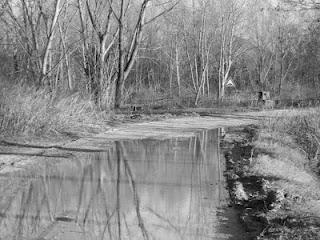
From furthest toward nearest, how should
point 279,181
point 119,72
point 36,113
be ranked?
point 119,72 < point 36,113 < point 279,181

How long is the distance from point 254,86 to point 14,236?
146 ft

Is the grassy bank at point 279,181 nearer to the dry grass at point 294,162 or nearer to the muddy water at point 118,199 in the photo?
the dry grass at point 294,162

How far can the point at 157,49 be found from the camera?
3603 cm

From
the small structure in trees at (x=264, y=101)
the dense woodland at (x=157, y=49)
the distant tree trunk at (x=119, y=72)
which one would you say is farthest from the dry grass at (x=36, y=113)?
the small structure in trees at (x=264, y=101)

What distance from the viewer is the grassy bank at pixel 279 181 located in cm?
571

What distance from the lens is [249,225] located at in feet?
19.6

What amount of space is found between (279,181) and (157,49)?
28.6 meters

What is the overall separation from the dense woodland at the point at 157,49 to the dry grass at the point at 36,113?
87 cm

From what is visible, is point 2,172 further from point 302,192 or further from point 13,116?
point 302,192

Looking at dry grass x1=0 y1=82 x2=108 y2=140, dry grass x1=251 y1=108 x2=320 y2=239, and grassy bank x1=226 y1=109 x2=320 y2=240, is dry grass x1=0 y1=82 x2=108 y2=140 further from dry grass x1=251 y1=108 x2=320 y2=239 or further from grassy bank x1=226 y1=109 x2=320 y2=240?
dry grass x1=251 y1=108 x2=320 y2=239

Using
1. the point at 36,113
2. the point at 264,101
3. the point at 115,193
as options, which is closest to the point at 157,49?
the point at 264,101

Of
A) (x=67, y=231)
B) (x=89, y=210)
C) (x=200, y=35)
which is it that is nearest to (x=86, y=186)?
(x=89, y=210)

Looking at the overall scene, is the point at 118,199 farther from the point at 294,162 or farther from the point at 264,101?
the point at 264,101

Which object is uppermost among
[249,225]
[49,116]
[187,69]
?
[187,69]
